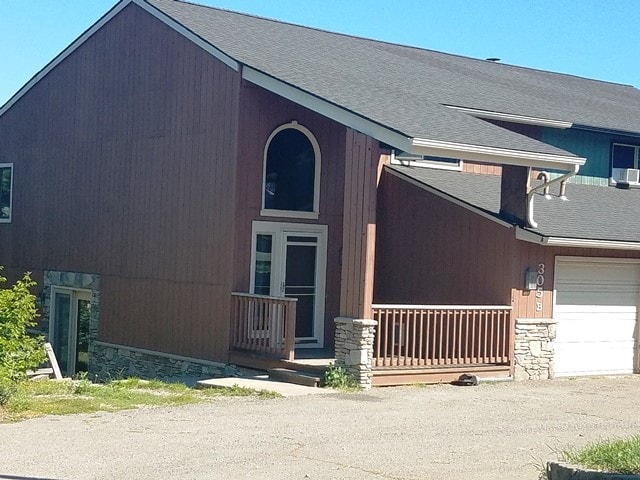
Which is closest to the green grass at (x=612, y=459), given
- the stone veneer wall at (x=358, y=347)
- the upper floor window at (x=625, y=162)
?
the stone veneer wall at (x=358, y=347)

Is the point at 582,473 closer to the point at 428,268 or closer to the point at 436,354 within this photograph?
the point at 436,354

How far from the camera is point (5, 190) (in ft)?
80.6

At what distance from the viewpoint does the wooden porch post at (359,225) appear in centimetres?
1524

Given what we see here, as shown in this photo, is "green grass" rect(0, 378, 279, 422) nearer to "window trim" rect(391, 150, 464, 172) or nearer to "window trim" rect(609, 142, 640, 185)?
"window trim" rect(391, 150, 464, 172)

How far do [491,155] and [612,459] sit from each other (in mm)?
7566

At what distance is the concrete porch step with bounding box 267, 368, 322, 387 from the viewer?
15.6 meters

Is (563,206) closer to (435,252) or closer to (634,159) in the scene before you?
(435,252)

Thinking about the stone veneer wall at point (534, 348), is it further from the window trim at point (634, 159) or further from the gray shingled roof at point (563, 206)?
the window trim at point (634, 159)

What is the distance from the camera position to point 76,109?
22281mm

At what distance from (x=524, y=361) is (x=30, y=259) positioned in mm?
12118

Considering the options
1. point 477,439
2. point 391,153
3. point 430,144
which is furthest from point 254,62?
point 477,439

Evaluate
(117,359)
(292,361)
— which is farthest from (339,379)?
(117,359)

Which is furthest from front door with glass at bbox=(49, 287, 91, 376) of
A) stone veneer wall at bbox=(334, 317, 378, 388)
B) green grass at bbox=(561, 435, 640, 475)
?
green grass at bbox=(561, 435, 640, 475)

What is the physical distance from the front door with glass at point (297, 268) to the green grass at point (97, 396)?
119 inches
